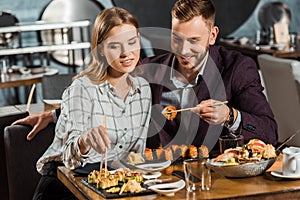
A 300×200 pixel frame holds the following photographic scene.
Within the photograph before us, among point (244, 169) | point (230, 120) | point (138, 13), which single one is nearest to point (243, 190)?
A: point (244, 169)

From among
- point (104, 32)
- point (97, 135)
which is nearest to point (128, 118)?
point (104, 32)

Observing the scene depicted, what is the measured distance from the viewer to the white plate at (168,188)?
2482 millimetres

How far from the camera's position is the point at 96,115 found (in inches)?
123

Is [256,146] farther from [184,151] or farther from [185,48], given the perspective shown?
[185,48]

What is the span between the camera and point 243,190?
8.16 ft

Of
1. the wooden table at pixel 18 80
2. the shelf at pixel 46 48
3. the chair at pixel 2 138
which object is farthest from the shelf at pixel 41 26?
the chair at pixel 2 138

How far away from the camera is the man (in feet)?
10.1

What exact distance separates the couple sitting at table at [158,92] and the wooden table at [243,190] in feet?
1.15

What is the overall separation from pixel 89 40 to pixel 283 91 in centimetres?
307

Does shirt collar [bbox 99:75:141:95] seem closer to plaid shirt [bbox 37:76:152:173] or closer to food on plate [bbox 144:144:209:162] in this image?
plaid shirt [bbox 37:76:152:173]

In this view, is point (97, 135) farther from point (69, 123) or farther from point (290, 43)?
point (290, 43)

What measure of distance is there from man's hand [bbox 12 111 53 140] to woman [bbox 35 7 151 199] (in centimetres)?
39

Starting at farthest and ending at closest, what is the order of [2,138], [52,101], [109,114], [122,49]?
[52,101], [2,138], [109,114], [122,49]

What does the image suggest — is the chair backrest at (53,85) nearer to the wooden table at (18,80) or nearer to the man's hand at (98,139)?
the wooden table at (18,80)
